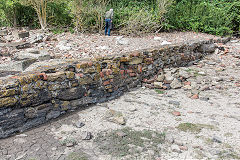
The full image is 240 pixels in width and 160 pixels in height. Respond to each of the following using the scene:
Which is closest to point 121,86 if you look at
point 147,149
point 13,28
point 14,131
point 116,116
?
point 116,116

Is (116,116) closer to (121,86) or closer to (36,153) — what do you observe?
(121,86)

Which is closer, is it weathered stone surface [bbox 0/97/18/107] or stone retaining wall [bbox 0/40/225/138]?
weathered stone surface [bbox 0/97/18/107]

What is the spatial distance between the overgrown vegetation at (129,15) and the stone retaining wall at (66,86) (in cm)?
282

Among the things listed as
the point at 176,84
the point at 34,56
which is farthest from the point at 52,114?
the point at 176,84

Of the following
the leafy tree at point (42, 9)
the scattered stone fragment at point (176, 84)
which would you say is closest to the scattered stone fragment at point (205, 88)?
the scattered stone fragment at point (176, 84)

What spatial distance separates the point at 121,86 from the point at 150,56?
1.24 meters

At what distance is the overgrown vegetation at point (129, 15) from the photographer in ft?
23.1

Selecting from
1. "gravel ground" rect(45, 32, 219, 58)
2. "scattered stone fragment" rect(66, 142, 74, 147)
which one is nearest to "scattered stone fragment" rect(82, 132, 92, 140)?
"scattered stone fragment" rect(66, 142, 74, 147)

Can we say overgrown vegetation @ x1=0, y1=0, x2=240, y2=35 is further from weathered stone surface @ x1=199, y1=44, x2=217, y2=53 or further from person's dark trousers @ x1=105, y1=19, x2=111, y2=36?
weathered stone surface @ x1=199, y1=44, x2=217, y2=53

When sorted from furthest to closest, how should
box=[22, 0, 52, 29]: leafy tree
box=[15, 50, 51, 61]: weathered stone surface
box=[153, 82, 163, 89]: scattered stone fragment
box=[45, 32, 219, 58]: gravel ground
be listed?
box=[22, 0, 52, 29]: leafy tree
box=[45, 32, 219, 58]: gravel ground
box=[153, 82, 163, 89]: scattered stone fragment
box=[15, 50, 51, 61]: weathered stone surface

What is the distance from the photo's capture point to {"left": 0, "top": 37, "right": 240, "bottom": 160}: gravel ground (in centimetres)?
256

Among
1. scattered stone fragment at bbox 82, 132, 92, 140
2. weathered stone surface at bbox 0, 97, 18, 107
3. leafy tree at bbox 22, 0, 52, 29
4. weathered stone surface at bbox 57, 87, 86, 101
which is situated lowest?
scattered stone fragment at bbox 82, 132, 92, 140

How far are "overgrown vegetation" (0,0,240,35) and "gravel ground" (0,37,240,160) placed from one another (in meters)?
3.60

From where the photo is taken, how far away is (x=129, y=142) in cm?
278
